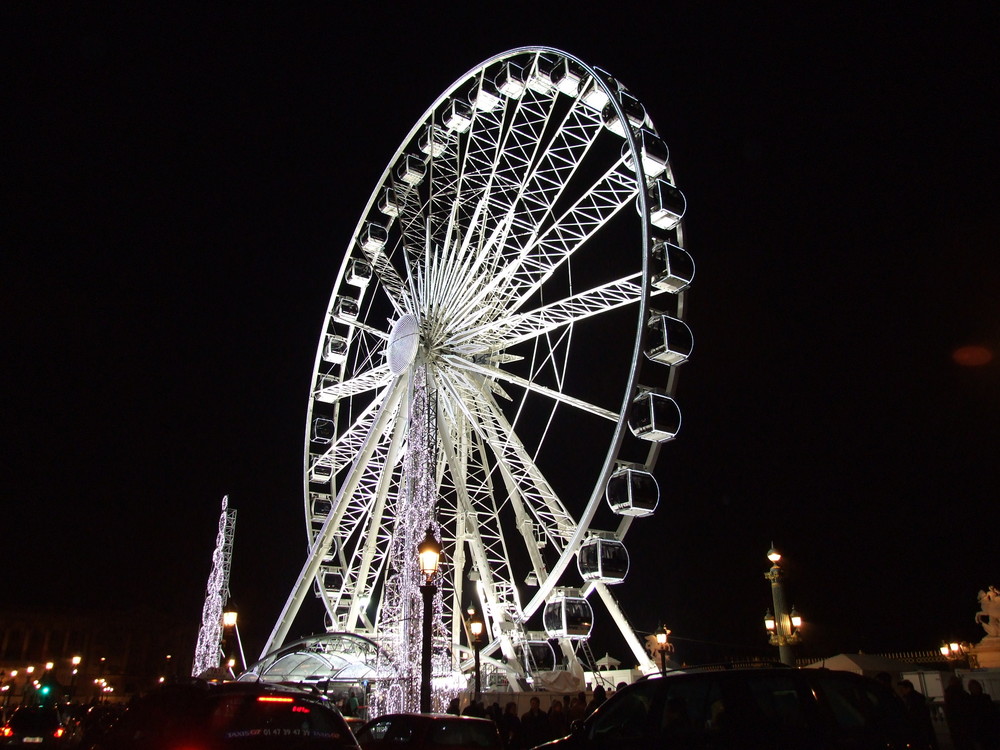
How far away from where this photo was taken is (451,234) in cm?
2445

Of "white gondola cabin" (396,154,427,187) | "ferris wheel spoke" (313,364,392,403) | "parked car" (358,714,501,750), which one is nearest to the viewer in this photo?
"parked car" (358,714,501,750)

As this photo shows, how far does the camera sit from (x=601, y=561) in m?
19.0

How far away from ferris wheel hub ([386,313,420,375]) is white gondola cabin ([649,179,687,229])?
7.55m

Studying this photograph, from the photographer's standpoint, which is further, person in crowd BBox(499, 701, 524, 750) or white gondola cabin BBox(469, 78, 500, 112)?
white gondola cabin BBox(469, 78, 500, 112)

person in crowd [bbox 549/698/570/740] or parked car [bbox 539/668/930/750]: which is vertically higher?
parked car [bbox 539/668/930/750]

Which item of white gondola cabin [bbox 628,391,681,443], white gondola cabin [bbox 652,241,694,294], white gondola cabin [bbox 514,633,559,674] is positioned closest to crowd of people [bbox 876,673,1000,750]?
white gondola cabin [bbox 628,391,681,443]

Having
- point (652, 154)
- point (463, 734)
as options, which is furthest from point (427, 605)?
point (652, 154)

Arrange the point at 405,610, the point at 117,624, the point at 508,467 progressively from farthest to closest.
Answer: the point at 117,624, the point at 508,467, the point at 405,610

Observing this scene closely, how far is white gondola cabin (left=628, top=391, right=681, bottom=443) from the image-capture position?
1884cm

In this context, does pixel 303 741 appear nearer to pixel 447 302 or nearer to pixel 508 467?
pixel 508 467

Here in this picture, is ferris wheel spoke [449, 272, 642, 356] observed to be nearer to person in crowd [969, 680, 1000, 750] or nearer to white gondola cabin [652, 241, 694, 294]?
white gondola cabin [652, 241, 694, 294]

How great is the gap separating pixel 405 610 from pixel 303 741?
43.7 feet

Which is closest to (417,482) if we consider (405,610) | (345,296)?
(405,610)

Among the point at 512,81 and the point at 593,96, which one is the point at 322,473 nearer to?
the point at 512,81
